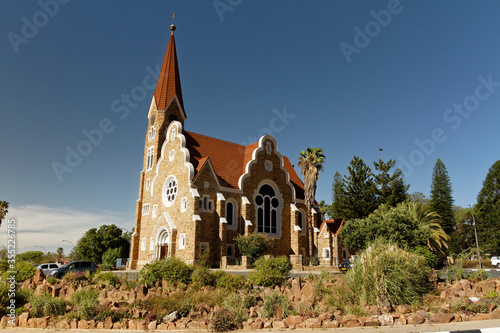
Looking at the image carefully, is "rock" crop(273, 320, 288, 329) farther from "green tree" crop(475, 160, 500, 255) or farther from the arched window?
"green tree" crop(475, 160, 500, 255)

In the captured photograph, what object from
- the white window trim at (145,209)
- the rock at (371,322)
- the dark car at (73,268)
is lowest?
the rock at (371,322)

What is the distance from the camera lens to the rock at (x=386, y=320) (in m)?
12.1

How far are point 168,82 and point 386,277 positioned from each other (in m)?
33.0

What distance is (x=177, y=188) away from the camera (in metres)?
33.8

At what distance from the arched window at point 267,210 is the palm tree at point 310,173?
336 centimetres

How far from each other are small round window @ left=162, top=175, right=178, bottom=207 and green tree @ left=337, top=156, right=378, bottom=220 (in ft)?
79.0

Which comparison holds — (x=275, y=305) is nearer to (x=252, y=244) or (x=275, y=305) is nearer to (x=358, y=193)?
(x=252, y=244)

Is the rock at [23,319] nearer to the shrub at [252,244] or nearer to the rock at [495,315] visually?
the rock at [495,315]

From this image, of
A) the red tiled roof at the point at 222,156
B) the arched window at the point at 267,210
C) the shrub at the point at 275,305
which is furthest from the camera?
the arched window at the point at 267,210

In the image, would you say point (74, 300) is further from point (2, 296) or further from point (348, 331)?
point (348, 331)

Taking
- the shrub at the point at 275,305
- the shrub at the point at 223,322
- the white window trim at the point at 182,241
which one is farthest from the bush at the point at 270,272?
the white window trim at the point at 182,241

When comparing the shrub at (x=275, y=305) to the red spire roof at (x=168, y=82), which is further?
the red spire roof at (x=168, y=82)

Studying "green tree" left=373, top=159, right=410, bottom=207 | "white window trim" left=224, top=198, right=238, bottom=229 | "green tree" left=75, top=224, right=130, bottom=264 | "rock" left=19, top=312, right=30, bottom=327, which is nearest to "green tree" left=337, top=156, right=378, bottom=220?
"green tree" left=373, top=159, right=410, bottom=207

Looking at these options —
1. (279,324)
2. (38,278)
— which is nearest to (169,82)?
(38,278)
